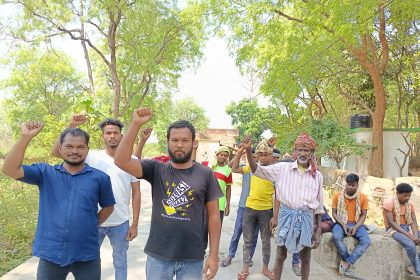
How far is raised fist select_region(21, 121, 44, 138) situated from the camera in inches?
95.5

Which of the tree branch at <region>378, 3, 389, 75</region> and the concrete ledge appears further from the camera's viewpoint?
the tree branch at <region>378, 3, 389, 75</region>

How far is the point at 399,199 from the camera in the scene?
542cm

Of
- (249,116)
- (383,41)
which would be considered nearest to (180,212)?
(383,41)

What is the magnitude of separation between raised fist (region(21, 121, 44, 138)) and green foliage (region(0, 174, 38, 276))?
297cm

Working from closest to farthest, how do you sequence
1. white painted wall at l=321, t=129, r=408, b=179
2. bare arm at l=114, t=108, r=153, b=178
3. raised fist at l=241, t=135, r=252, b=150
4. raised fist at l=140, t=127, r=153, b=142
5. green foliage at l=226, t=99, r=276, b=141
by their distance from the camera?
bare arm at l=114, t=108, r=153, b=178 → raised fist at l=140, t=127, r=153, b=142 → raised fist at l=241, t=135, r=252, b=150 → white painted wall at l=321, t=129, r=408, b=179 → green foliage at l=226, t=99, r=276, b=141

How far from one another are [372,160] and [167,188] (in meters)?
11.1

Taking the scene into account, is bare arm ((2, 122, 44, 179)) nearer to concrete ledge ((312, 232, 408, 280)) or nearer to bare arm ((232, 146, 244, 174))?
bare arm ((232, 146, 244, 174))

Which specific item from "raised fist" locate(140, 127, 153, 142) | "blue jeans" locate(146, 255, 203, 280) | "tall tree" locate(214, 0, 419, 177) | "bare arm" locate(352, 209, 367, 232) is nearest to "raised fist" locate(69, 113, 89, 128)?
"raised fist" locate(140, 127, 153, 142)

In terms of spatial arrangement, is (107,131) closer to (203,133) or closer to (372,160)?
(372,160)

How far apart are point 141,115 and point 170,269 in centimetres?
103

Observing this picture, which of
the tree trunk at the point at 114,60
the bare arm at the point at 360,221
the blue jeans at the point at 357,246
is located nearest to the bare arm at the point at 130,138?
the blue jeans at the point at 357,246

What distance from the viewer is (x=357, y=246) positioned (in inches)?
198

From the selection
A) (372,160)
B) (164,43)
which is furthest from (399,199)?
(164,43)

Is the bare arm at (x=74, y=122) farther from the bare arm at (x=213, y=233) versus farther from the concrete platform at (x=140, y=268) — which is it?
the concrete platform at (x=140, y=268)
